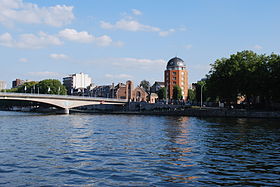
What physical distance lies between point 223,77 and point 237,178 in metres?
71.2

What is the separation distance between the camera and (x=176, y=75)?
13712cm

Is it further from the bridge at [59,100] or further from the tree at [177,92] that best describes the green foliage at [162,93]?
the bridge at [59,100]

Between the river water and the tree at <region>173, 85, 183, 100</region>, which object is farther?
the tree at <region>173, 85, 183, 100</region>

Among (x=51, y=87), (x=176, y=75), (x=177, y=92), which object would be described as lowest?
(x=177, y=92)

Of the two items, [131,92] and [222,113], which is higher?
[131,92]

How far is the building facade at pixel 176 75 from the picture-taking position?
137 meters

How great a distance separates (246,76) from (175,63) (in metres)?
64.8

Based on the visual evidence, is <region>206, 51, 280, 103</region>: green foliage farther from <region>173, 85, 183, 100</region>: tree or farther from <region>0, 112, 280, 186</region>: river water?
<region>0, 112, 280, 186</region>: river water

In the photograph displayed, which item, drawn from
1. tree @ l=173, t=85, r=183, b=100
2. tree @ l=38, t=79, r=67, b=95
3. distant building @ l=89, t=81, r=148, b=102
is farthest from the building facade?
tree @ l=38, t=79, r=67, b=95

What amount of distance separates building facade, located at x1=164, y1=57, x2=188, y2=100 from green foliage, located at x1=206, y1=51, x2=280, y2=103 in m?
47.2

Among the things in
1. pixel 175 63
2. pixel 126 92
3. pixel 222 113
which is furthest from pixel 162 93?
pixel 222 113

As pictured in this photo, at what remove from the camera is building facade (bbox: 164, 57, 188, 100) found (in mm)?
136875

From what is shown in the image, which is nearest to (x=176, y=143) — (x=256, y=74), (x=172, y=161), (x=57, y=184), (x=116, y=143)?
(x=116, y=143)

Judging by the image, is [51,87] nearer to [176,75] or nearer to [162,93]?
[162,93]
